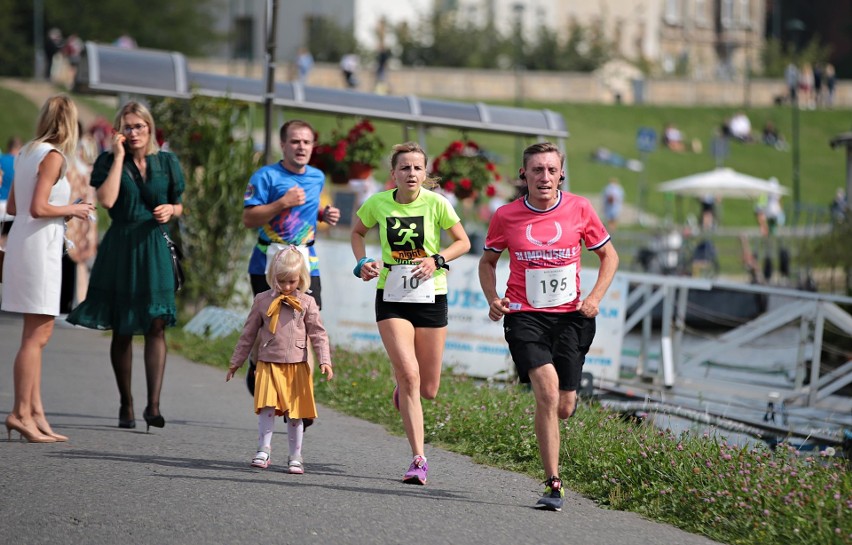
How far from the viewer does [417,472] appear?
299 inches

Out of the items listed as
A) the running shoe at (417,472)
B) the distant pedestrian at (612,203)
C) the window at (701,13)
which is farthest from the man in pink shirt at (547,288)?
the window at (701,13)

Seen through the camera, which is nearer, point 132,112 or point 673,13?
point 132,112

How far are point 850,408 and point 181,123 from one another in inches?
287

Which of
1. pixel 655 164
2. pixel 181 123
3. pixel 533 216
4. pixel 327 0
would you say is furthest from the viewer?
pixel 327 0

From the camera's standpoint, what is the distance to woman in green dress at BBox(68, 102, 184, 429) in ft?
29.4

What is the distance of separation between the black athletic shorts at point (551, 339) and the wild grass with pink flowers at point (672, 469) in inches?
24.2

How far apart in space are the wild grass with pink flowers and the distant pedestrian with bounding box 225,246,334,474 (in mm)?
1181

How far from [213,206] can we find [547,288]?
27.9ft

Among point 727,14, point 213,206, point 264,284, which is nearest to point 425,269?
point 264,284

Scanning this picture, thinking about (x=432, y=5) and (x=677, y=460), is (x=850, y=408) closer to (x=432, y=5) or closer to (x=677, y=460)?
(x=677, y=460)

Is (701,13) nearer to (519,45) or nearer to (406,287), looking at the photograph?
(519,45)

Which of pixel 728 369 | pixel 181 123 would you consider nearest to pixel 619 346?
pixel 728 369

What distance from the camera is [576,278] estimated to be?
7.50m

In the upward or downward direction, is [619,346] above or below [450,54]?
below
